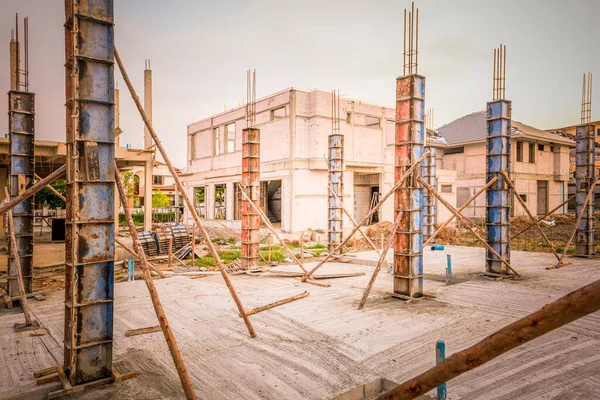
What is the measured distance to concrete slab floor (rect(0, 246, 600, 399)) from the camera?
15.6 feet

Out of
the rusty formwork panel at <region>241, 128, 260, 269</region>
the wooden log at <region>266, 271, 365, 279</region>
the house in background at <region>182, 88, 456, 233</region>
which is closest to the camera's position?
the wooden log at <region>266, 271, 365, 279</region>

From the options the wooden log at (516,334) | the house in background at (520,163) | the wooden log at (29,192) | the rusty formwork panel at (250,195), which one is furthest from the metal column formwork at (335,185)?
the house in background at (520,163)

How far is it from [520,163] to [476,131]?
431 cm

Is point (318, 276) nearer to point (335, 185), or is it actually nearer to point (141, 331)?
point (335, 185)

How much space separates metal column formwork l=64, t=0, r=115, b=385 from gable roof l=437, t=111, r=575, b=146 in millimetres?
31110

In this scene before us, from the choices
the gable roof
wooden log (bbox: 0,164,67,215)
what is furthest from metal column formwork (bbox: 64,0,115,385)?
the gable roof

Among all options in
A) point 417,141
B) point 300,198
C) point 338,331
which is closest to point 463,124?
point 300,198

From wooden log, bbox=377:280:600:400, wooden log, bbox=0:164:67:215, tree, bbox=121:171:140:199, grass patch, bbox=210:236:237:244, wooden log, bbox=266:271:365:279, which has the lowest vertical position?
grass patch, bbox=210:236:237:244

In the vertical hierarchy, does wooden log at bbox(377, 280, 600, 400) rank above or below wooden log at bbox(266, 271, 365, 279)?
above

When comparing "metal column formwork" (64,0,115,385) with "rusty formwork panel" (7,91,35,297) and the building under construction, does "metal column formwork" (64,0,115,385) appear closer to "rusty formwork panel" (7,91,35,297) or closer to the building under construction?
the building under construction

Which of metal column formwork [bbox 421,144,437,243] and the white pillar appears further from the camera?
the white pillar

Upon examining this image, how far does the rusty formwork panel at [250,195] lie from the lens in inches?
488

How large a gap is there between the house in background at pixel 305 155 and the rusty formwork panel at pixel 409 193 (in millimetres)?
14203

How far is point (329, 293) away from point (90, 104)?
267 inches
